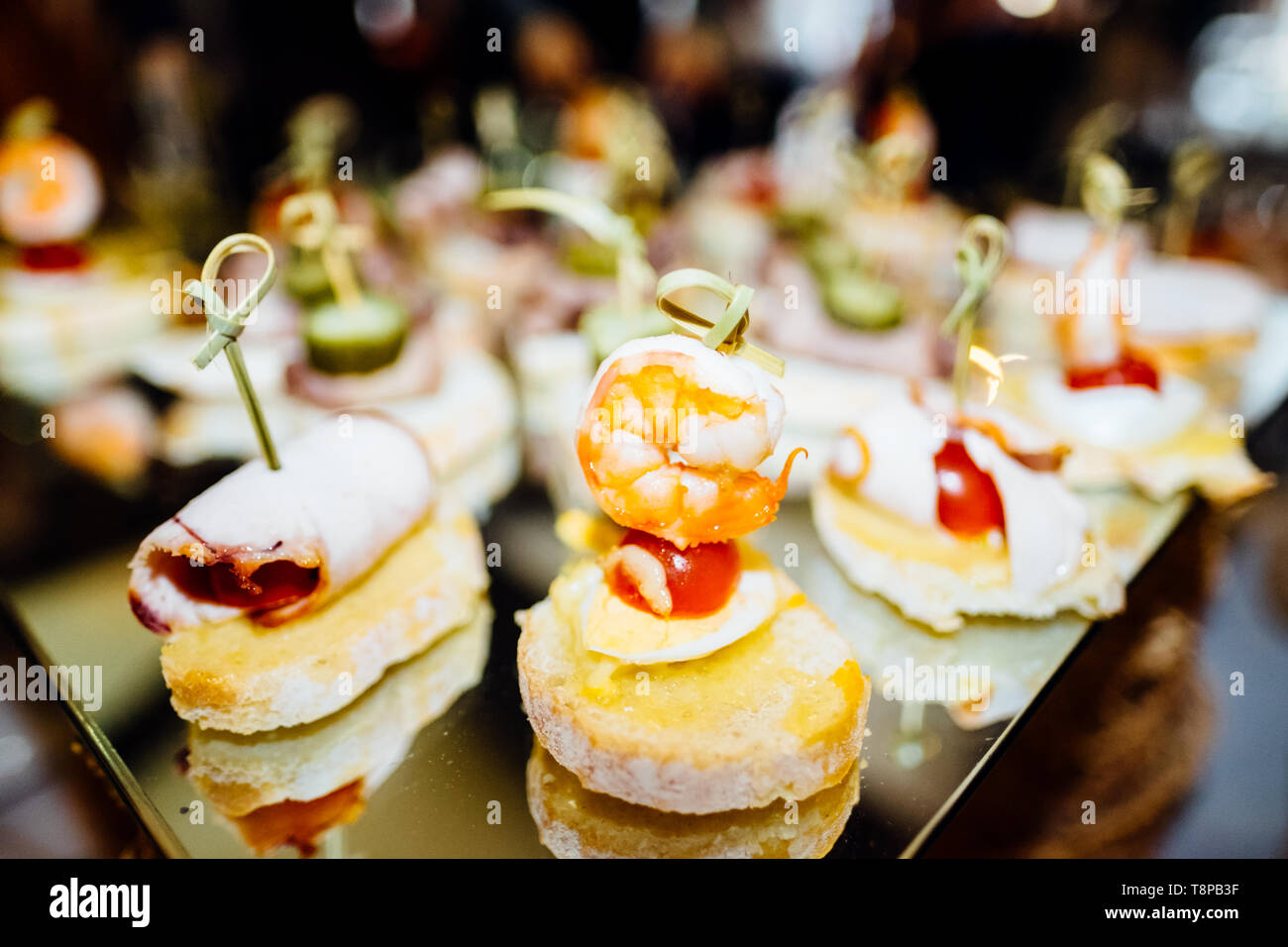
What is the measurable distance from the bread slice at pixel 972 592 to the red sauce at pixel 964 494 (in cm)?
11

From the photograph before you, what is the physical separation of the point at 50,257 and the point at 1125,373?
13.4 feet

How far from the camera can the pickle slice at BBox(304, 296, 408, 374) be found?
2.60m

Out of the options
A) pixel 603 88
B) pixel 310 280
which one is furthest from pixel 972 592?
pixel 603 88

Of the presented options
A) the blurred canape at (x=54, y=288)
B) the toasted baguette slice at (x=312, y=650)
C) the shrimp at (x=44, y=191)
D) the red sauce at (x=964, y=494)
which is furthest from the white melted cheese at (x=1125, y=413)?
the shrimp at (x=44, y=191)

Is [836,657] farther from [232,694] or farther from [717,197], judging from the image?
[717,197]

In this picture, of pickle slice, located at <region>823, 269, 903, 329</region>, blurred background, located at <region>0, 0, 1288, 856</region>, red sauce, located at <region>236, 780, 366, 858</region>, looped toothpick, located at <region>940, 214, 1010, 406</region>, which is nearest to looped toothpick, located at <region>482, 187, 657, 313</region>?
looped toothpick, located at <region>940, 214, 1010, 406</region>

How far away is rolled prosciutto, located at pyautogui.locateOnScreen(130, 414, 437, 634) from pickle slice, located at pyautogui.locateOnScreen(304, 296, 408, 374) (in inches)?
28.5

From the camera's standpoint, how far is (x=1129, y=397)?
2514 mm

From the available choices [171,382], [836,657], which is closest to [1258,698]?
[836,657]

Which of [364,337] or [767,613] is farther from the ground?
[364,337]

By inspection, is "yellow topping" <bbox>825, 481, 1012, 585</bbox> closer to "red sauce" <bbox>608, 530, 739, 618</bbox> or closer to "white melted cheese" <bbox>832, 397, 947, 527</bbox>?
"white melted cheese" <bbox>832, 397, 947, 527</bbox>

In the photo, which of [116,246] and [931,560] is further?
[116,246]
